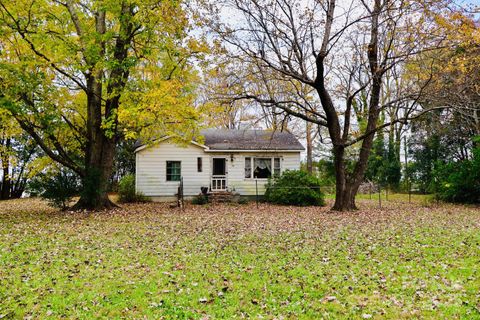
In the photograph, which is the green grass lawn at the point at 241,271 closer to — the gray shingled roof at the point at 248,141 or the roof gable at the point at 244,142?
the roof gable at the point at 244,142

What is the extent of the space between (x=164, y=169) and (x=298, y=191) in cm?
787

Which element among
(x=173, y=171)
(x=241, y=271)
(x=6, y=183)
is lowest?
(x=241, y=271)

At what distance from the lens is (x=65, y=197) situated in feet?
47.7

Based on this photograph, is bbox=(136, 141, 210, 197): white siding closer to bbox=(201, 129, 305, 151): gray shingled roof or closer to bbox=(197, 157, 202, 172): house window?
bbox=(197, 157, 202, 172): house window

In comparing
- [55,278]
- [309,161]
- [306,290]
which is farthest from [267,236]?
[309,161]

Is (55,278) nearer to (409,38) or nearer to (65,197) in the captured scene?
(65,197)

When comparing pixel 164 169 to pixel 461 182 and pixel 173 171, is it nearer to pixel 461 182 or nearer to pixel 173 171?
pixel 173 171

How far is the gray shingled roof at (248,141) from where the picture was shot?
21281mm

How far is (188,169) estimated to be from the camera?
2103 cm

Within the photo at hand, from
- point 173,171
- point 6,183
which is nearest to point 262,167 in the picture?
point 173,171

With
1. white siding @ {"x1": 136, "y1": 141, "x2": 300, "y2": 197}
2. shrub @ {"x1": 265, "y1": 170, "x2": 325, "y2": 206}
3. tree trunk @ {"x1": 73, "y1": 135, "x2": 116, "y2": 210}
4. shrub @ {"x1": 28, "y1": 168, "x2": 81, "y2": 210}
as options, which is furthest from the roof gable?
shrub @ {"x1": 28, "y1": 168, "x2": 81, "y2": 210}

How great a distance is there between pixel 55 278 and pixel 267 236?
199 inches

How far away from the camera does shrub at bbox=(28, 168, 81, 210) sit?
46.5ft

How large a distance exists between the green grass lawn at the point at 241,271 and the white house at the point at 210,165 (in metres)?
9.79
